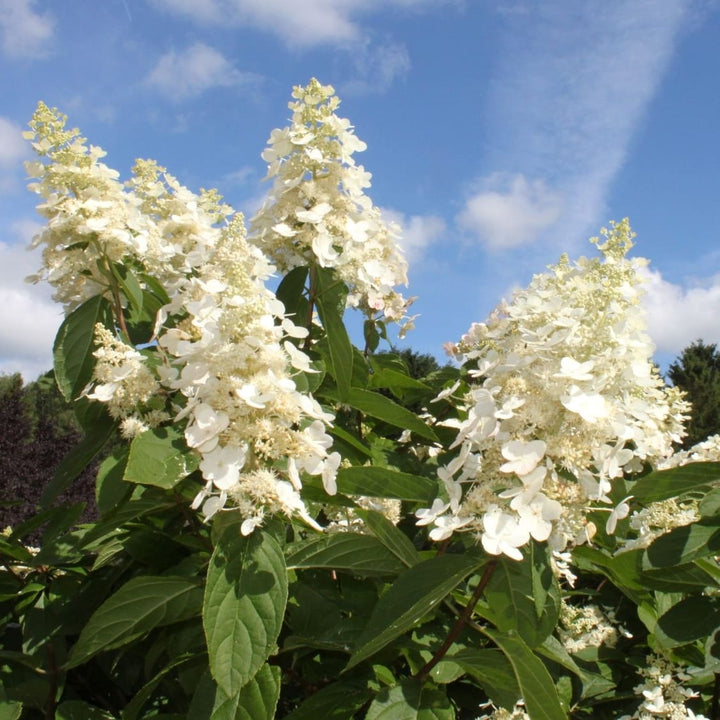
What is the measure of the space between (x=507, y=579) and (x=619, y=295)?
0.70 m

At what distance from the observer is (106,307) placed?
2246mm

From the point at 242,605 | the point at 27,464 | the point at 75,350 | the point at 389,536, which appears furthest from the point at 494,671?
the point at 27,464

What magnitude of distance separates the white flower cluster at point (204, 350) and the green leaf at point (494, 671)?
0.50 metres

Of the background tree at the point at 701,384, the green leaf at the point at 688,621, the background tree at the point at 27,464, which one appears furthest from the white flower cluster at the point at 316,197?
the background tree at the point at 701,384

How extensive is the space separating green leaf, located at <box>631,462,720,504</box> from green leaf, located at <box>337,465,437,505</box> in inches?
19.9

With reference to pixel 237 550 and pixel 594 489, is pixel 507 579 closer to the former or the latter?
pixel 594 489

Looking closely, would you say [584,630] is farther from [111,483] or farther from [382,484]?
[111,483]

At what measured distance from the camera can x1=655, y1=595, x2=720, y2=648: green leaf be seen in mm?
1989

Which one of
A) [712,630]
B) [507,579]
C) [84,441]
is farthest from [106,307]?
[712,630]

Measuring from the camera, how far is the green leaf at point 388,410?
224 centimetres

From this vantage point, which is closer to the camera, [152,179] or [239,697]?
[239,697]

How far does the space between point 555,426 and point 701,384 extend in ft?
85.0

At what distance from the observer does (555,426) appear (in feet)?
4.96

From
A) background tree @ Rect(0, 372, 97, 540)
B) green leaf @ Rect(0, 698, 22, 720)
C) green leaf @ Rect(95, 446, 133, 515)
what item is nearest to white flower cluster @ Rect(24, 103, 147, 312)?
green leaf @ Rect(95, 446, 133, 515)
